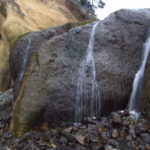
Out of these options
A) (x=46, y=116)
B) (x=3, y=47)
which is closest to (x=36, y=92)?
(x=46, y=116)

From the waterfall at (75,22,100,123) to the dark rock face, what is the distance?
0.42 ft

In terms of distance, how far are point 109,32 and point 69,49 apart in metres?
1.27

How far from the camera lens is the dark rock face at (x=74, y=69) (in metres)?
4.84

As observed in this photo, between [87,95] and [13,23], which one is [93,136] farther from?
[13,23]

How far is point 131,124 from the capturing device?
14.5 feet

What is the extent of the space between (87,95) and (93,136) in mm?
1165

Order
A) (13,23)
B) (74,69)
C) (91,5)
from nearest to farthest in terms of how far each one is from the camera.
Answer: (74,69) < (13,23) < (91,5)

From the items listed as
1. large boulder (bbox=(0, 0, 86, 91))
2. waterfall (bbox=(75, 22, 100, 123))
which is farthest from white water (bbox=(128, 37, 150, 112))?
large boulder (bbox=(0, 0, 86, 91))

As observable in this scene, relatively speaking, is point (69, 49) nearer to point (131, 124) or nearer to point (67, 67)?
point (67, 67)

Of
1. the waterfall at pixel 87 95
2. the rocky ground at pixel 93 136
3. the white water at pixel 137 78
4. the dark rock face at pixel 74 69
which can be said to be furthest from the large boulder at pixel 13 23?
the white water at pixel 137 78

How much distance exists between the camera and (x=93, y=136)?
4.25 m

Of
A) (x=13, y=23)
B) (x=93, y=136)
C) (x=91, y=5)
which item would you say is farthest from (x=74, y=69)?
(x=91, y=5)

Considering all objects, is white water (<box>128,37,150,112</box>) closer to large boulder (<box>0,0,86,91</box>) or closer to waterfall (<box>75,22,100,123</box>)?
waterfall (<box>75,22,100,123</box>)

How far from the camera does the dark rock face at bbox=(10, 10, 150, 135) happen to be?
484 cm
